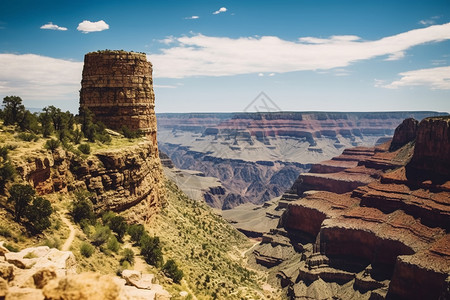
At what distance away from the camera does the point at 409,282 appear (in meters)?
46.6

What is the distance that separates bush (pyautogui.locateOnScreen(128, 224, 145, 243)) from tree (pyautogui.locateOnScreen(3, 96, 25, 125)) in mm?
14447

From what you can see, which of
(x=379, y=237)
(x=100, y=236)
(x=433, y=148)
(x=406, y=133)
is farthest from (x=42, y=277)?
(x=406, y=133)

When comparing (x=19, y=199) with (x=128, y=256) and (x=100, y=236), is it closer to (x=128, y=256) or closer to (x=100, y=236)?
(x=100, y=236)

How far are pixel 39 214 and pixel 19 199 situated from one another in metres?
1.60

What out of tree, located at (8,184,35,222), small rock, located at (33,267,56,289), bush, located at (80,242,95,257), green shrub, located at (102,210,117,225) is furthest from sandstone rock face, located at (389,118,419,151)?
small rock, located at (33,267,56,289)

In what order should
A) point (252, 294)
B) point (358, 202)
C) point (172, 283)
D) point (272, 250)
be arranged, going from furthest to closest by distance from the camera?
point (272, 250), point (358, 202), point (252, 294), point (172, 283)

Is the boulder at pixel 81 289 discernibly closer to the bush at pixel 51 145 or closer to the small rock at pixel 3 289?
the small rock at pixel 3 289

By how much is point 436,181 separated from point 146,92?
173ft

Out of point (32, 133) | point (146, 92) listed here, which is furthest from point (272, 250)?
point (32, 133)

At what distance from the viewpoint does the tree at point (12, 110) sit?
112 feet

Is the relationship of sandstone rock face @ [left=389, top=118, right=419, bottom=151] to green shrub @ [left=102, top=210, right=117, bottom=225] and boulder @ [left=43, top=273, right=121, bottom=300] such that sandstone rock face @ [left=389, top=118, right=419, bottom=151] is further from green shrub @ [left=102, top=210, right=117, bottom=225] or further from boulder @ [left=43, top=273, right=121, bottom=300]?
boulder @ [left=43, top=273, right=121, bottom=300]

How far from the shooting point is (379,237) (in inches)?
2254

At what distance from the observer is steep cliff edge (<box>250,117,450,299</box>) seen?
47.5 meters

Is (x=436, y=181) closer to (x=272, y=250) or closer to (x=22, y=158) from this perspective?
(x=272, y=250)
